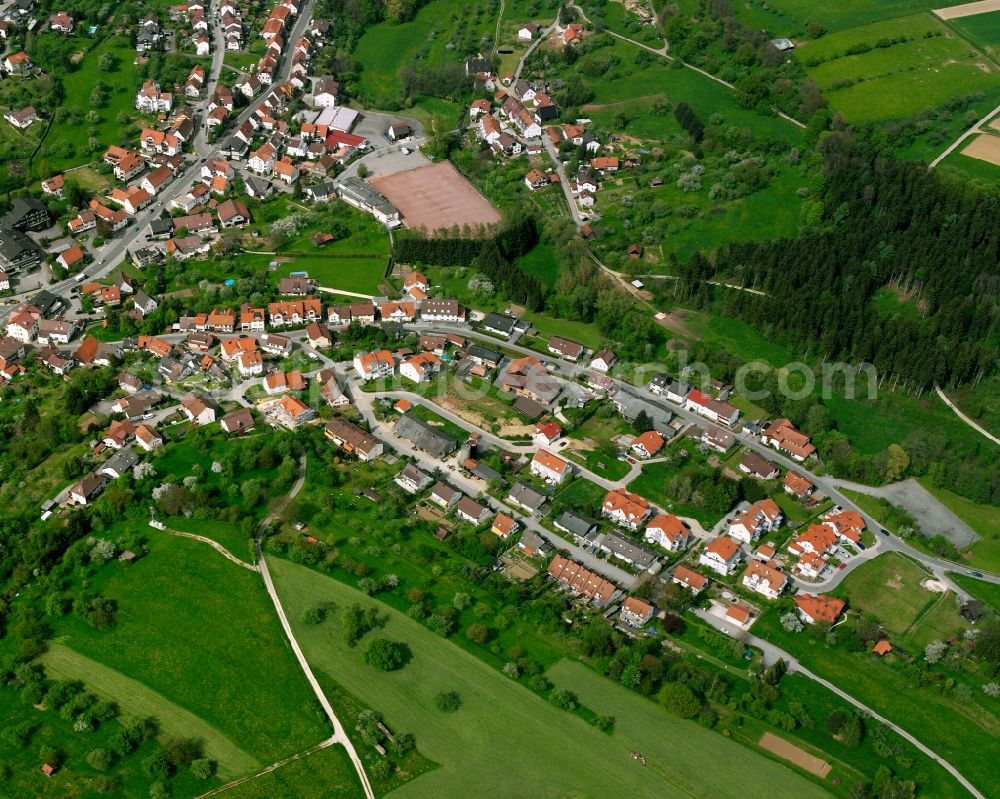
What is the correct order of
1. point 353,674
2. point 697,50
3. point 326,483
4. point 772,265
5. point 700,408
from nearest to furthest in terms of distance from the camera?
point 353,674, point 326,483, point 700,408, point 772,265, point 697,50

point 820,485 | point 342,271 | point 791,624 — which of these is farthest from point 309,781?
point 342,271

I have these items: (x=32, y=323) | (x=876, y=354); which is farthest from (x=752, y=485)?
(x=32, y=323)

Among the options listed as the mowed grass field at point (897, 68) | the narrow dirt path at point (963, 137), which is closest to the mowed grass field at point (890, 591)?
the narrow dirt path at point (963, 137)

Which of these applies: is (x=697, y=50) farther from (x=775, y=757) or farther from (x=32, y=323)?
(x=775, y=757)

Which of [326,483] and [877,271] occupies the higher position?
[877,271]

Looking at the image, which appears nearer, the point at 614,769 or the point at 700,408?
the point at 614,769

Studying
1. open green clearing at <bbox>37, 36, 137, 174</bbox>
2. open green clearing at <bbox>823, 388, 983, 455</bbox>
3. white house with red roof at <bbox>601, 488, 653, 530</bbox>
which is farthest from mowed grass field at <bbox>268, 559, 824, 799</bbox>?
open green clearing at <bbox>37, 36, 137, 174</bbox>
